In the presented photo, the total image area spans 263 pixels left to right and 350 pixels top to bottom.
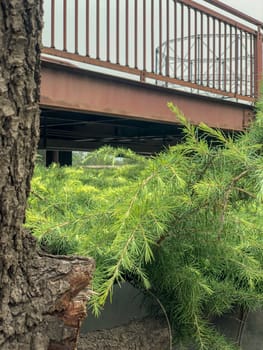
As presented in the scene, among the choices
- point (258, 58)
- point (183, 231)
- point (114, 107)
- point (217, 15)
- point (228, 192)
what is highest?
point (217, 15)

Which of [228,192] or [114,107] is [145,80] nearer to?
[114,107]

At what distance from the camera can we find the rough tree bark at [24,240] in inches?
36.0

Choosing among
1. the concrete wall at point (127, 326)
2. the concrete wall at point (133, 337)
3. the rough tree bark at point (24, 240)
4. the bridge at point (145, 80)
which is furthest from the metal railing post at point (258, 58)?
the rough tree bark at point (24, 240)

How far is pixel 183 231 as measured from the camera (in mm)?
1347

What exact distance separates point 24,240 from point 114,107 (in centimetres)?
316

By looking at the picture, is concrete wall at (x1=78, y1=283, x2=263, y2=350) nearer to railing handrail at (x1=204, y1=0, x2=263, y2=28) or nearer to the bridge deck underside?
the bridge deck underside

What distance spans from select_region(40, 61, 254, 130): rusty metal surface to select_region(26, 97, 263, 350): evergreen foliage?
2.22 meters

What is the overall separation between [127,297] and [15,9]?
3.43ft

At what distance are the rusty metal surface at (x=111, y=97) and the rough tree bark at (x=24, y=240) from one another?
2.63m

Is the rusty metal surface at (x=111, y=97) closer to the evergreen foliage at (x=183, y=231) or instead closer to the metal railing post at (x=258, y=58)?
the metal railing post at (x=258, y=58)

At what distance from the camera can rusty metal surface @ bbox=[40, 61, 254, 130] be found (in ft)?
11.8

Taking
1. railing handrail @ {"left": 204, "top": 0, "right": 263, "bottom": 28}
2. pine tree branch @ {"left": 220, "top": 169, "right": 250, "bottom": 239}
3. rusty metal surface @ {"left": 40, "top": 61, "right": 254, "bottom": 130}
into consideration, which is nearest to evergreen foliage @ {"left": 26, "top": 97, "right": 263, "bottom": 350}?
pine tree branch @ {"left": 220, "top": 169, "right": 250, "bottom": 239}

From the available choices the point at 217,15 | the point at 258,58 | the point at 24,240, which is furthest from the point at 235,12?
the point at 24,240

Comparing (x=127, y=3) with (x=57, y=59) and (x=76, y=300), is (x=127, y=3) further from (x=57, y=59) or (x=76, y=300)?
(x=76, y=300)
